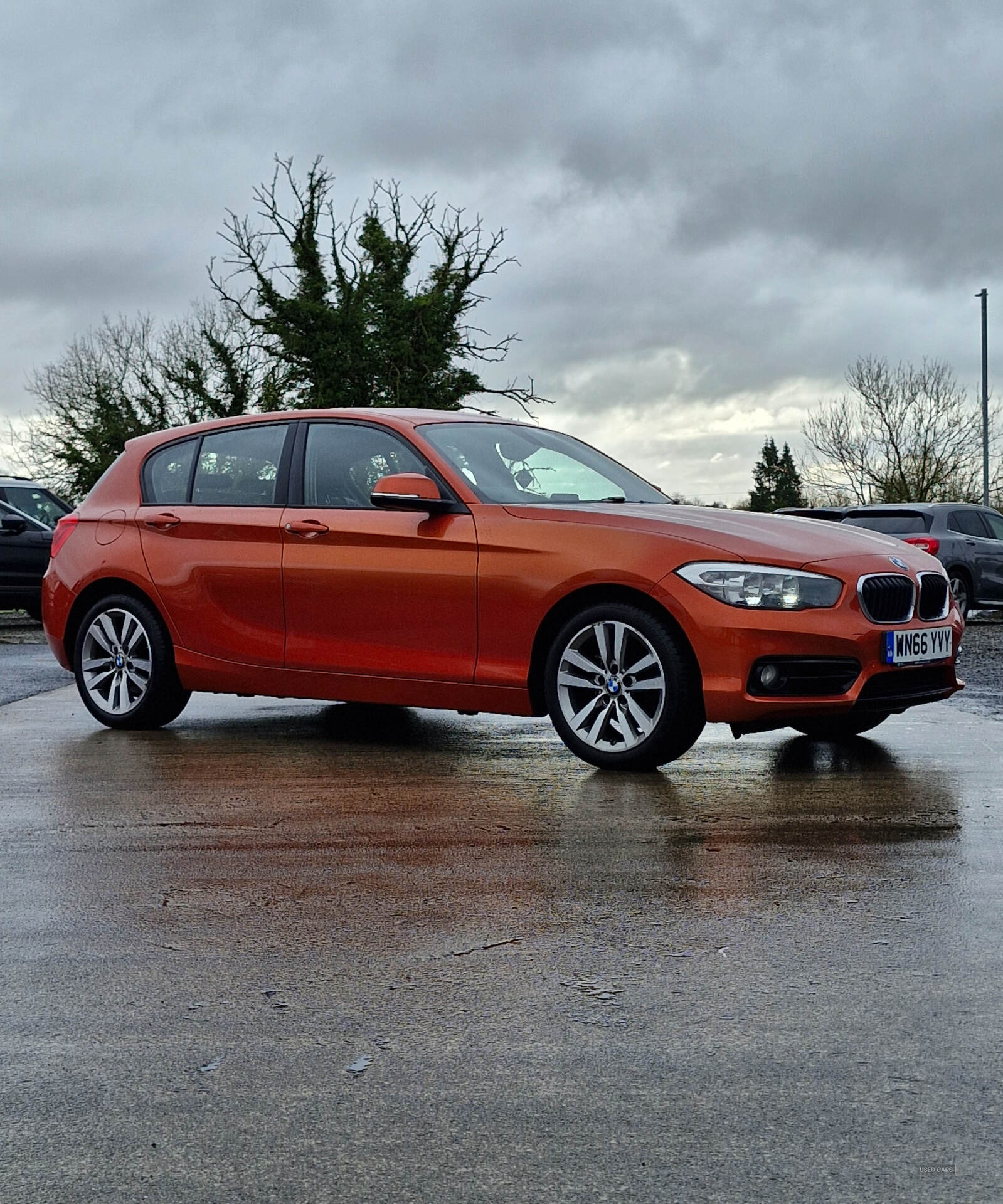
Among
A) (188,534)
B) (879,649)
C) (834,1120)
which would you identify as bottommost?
(834,1120)

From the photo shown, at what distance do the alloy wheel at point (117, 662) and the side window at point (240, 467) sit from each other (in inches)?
31.3

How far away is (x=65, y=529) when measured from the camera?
9242 mm

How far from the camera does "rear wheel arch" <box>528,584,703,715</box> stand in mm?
6906

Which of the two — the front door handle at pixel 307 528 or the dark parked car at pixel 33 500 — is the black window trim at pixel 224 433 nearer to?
the front door handle at pixel 307 528

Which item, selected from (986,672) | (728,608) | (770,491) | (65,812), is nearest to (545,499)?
(728,608)

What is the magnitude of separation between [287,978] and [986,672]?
984 cm

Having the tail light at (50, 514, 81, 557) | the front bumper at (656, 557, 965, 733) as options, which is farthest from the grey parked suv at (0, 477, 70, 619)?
the front bumper at (656, 557, 965, 733)

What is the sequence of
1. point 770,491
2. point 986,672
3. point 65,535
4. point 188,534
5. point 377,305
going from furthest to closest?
point 770,491 → point 377,305 → point 986,672 → point 65,535 → point 188,534

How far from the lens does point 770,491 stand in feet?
352

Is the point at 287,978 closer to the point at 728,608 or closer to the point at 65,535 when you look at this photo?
the point at 728,608

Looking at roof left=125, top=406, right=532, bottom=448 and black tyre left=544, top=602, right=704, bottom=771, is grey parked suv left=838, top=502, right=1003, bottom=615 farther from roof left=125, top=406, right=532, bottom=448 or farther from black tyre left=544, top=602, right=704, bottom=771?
black tyre left=544, top=602, right=704, bottom=771

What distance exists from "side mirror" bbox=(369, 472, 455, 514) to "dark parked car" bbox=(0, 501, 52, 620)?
13.0 metres

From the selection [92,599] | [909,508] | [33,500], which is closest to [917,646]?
[92,599]

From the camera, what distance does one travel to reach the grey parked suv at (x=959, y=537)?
2045 cm
